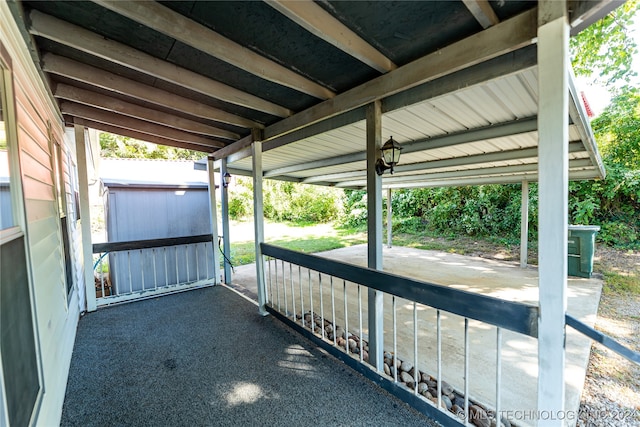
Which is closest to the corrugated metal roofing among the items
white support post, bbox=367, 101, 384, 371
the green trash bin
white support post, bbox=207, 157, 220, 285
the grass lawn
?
white support post, bbox=367, 101, 384, 371

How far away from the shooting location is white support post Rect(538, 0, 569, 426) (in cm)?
126

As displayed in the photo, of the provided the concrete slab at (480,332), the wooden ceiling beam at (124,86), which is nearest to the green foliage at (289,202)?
the concrete slab at (480,332)

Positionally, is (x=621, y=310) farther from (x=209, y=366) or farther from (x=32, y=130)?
(x=32, y=130)

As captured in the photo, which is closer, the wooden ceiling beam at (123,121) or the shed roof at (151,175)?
the wooden ceiling beam at (123,121)

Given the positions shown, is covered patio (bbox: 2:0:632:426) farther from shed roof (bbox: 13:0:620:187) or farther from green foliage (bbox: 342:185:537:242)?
green foliage (bbox: 342:185:537:242)

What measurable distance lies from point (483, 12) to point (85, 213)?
486 cm

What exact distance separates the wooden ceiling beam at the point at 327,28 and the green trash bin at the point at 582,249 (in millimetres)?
6149

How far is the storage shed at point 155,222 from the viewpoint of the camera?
4402mm

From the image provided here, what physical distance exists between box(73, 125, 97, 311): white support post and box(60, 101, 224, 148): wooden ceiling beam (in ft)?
1.34

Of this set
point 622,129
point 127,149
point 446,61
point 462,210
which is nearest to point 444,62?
point 446,61

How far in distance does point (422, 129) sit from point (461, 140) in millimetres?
496

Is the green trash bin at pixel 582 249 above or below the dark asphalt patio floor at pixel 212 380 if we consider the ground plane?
above

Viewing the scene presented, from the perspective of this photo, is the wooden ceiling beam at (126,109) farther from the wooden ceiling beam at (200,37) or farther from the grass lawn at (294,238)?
the grass lawn at (294,238)

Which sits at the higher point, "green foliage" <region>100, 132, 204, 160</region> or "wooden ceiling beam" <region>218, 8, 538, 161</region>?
"green foliage" <region>100, 132, 204, 160</region>
